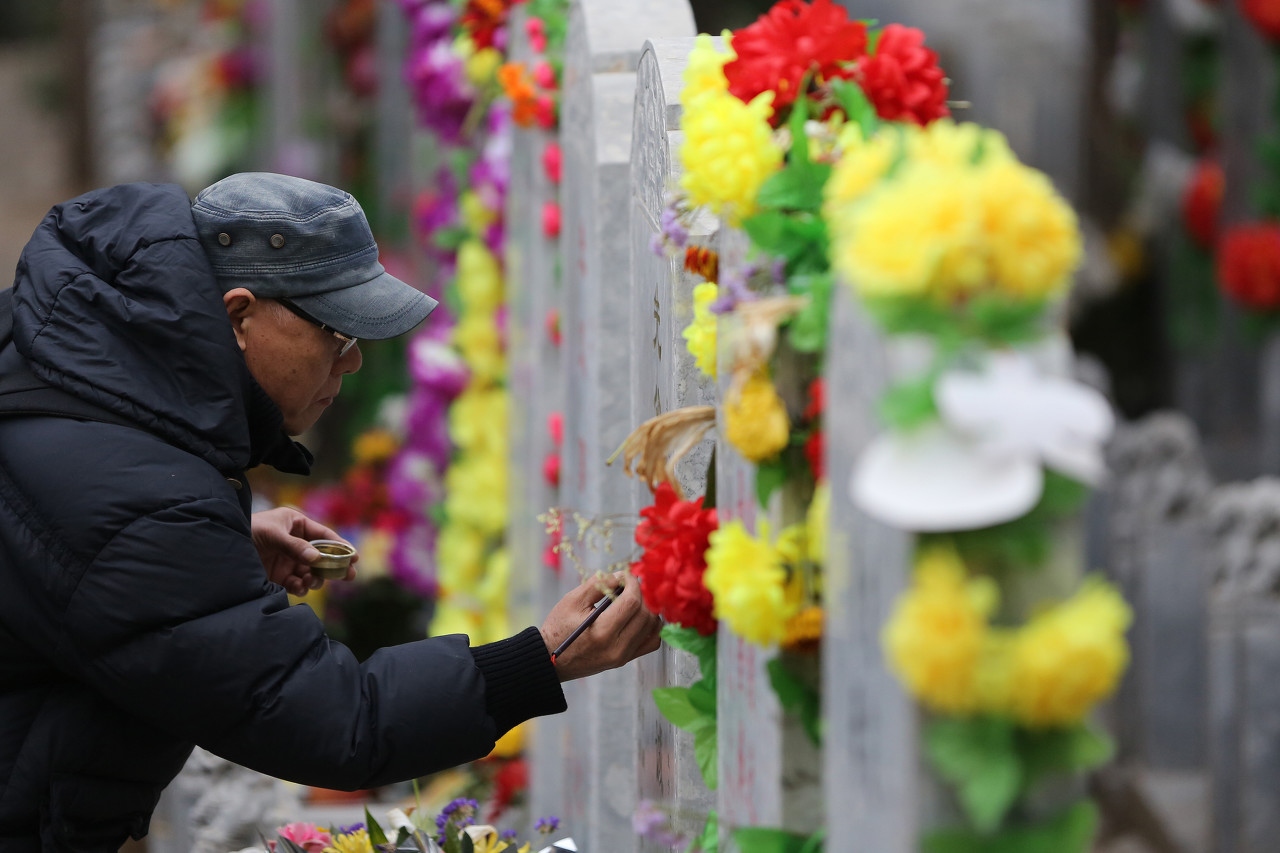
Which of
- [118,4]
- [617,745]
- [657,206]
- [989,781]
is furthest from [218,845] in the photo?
[118,4]

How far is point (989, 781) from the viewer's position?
1.28m

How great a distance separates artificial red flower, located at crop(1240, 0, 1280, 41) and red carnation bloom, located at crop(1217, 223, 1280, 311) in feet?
2.26

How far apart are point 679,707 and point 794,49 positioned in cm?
85

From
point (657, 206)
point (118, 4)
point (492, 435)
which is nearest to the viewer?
point (657, 206)

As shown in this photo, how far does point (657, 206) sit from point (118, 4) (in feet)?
26.9

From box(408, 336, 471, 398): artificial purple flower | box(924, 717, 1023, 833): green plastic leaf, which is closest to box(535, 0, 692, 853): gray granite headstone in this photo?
box(924, 717, 1023, 833): green plastic leaf

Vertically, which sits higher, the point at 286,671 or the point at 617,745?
the point at 286,671

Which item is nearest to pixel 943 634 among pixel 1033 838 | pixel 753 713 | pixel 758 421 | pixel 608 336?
pixel 1033 838

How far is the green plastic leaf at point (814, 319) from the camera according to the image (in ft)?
5.11

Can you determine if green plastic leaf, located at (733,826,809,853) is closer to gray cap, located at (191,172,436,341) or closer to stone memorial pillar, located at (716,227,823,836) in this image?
stone memorial pillar, located at (716,227,823,836)

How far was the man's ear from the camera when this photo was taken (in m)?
2.09

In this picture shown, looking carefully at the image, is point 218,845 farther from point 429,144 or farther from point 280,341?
point 429,144

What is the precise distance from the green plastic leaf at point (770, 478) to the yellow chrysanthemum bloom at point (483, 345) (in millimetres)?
2918

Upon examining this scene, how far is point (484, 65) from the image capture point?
4.43m
